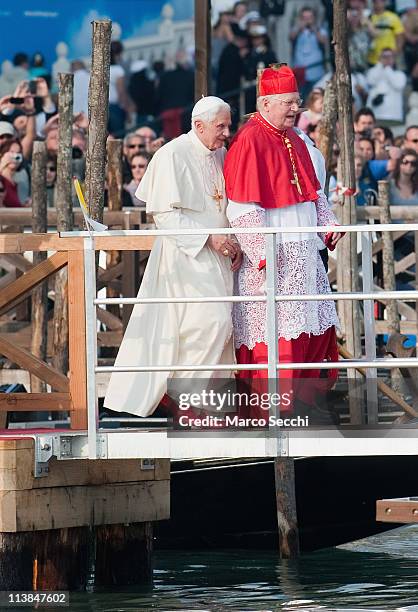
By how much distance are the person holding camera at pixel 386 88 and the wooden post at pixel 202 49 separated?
5351mm

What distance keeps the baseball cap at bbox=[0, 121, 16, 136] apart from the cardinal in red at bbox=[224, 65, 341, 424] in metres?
7.94

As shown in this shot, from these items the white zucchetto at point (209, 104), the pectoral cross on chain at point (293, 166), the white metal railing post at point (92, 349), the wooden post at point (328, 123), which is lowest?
the white metal railing post at point (92, 349)

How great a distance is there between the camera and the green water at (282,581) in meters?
9.11

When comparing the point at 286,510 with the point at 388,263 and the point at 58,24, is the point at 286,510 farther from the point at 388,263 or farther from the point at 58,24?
the point at 58,24

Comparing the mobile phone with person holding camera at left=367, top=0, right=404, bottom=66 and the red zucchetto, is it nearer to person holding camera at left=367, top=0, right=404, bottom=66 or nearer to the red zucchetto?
person holding camera at left=367, top=0, right=404, bottom=66

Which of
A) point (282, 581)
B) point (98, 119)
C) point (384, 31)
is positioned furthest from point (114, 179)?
point (282, 581)

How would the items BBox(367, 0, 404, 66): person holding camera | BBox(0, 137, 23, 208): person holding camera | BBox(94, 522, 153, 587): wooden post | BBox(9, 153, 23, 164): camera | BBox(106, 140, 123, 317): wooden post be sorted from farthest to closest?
BBox(367, 0, 404, 66): person holding camera < BBox(9, 153, 23, 164): camera < BBox(0, 137, 23, 208): person holding camera < BBox(106, 140, 123, 317): wooden post < BBox(94, 522, 153, 587): wooden post

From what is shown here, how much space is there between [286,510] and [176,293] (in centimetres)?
297

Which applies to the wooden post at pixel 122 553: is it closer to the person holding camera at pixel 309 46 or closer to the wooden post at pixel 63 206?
the wooden post at pixel 63 206

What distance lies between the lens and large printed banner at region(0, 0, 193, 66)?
17.5 metres

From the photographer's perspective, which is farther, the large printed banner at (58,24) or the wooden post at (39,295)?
the large printed banner at (58,24)

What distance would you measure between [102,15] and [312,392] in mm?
9959

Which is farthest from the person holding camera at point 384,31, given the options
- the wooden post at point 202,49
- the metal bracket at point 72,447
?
the metal bracket at point 72,447

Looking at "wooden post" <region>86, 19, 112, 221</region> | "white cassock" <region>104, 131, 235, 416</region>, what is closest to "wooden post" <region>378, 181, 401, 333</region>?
"wooden post" <region>86, 19, 112, 221</region>
